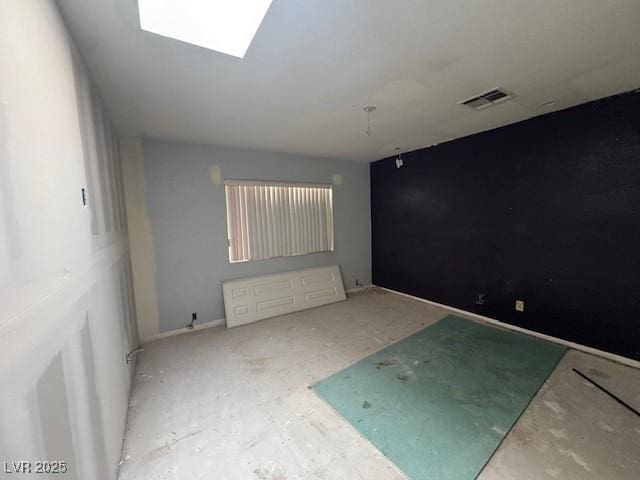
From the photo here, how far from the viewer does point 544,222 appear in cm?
270

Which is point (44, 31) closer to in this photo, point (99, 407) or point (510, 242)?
point (99, 407)

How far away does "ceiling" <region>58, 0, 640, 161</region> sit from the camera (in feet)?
4.09

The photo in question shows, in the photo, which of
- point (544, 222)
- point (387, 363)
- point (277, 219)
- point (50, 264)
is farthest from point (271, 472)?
point (544, 222)

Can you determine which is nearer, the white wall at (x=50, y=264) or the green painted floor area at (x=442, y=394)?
the white wall at (x=50, y=264)

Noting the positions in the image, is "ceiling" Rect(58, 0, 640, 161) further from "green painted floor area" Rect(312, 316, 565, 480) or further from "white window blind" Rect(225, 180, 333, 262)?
"green painted floor area" Rect(312, 316, 565, 480)

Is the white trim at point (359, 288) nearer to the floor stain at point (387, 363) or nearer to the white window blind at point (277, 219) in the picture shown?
the white window blind at point (277, 219)

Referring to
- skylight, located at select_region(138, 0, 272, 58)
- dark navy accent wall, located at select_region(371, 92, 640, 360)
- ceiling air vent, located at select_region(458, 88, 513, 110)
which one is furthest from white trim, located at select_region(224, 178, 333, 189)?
ceiling air vent, located at select_region(458, 88, 513, 110)

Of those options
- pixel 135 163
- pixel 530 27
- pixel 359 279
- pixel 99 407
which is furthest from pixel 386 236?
pixel 99 407

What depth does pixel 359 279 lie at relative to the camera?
4.76m

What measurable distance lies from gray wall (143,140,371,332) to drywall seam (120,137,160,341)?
0.19 feet

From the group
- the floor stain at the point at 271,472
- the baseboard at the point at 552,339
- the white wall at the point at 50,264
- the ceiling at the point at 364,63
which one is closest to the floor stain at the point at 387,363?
the floor stain at the point at 271,472

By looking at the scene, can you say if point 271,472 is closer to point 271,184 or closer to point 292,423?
point 292,423

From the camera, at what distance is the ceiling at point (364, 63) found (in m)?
1.25

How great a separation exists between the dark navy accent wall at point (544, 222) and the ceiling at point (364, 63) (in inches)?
14.7
